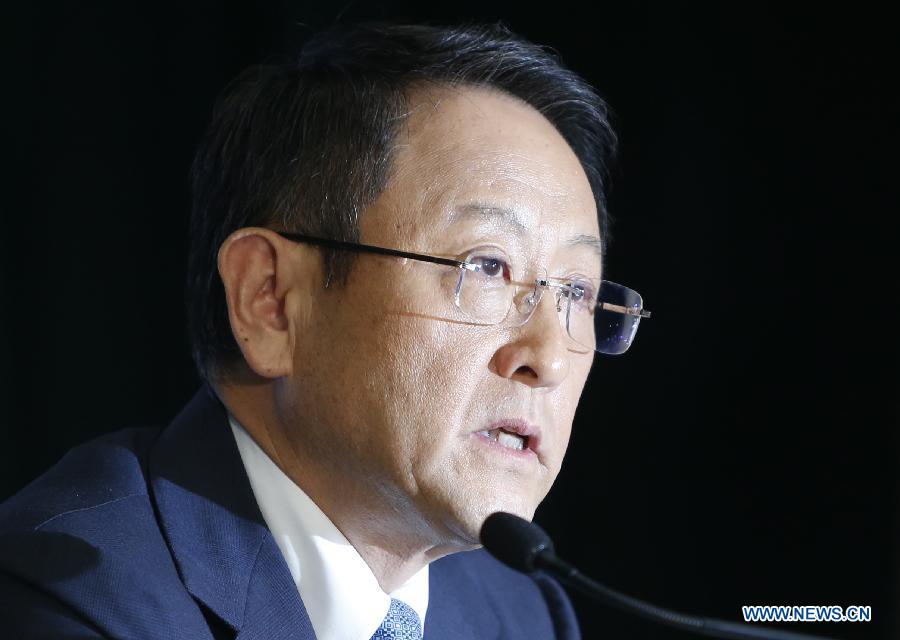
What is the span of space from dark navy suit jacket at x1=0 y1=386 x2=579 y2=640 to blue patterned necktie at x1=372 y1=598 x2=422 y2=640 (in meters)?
0.16

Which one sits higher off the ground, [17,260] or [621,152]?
[621,152]

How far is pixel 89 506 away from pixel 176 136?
115 cm

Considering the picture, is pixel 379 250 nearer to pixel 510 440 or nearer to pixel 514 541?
pixel 510 440

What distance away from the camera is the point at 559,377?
1.60 meters

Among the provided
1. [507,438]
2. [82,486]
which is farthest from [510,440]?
[82,486]

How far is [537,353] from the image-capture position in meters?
1.58

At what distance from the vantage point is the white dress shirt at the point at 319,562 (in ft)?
5.28

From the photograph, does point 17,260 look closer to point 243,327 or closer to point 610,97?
point 243,327

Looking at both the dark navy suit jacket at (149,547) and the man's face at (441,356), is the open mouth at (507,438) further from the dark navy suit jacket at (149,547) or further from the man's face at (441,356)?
the dark navy suit jacket at (149,547)

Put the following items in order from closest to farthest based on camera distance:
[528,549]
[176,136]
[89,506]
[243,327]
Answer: [528,549] < [89,506] < [243,327] < [176,136]

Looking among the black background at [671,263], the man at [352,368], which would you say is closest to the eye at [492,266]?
the man at [352,368]

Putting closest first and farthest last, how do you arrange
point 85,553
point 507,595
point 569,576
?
point 569,576, point 85,553, point 507,595

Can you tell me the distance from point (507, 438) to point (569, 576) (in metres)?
0.43

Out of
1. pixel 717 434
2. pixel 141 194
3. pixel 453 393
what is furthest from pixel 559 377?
pixel 141 194
